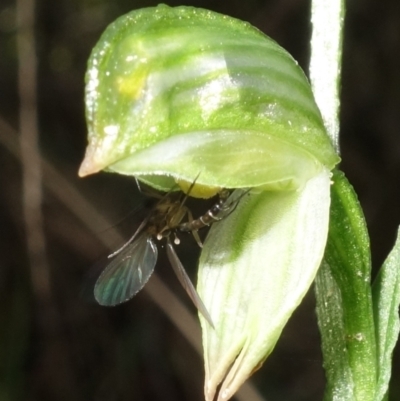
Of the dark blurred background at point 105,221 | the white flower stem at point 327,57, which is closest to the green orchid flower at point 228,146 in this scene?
the white flower stem at point 327,57

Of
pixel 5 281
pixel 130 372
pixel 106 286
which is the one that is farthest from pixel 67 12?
pixel 106 286

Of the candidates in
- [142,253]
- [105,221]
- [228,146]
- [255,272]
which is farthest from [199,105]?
[105,221]

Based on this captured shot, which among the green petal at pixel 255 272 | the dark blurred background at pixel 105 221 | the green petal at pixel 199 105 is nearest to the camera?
the green petal at pixel 199 105

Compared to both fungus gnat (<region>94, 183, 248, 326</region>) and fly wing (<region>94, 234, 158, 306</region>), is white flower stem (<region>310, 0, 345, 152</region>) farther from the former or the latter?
fly wing (<region>94, 234, 158, 306</region>)

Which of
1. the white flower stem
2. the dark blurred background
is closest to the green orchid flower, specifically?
the white flower stem

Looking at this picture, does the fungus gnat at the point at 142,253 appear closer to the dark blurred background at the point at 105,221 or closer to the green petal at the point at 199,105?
the green petal at the point at 199,105

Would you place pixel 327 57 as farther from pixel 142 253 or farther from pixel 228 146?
pixel 142 253

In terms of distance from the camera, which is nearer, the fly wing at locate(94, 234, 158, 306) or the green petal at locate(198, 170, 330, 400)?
the green petal at locate(198, 170, 330, 400)
